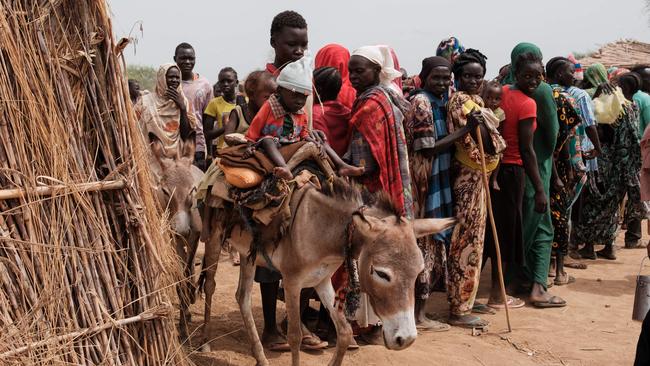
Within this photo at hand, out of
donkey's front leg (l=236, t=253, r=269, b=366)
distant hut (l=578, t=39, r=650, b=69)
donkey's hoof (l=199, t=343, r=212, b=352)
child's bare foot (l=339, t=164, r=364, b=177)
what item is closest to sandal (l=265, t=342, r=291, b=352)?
donkey's front leg (l=236, t=253, r=269, b=366)

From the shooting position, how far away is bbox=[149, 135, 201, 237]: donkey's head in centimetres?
584

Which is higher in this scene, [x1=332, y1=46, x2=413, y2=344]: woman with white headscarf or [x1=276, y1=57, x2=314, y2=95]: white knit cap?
[x1=276, y1=57, x2=314, y2=95]: white knit cap

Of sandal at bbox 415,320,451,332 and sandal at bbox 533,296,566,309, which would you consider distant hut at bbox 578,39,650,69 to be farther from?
sandal at bbox 415,320,451,332

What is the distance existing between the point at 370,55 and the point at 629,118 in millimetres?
5338

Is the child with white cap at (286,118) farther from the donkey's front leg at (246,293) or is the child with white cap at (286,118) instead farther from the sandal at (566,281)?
the sandal at (566,281)

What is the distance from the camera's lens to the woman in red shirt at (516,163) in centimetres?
678

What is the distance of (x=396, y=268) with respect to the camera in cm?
412

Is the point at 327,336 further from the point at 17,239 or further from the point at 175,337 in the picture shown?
the point at 17,239

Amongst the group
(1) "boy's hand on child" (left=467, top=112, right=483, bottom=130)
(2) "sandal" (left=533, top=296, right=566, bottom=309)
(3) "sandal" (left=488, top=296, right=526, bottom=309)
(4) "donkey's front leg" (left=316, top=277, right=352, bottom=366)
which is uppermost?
(1) "boy's hand on child" (left=467, top=112, right=483, bottom=130)

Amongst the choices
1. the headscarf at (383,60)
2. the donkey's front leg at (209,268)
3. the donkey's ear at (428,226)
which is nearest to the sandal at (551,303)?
the headscarf at (383,60)

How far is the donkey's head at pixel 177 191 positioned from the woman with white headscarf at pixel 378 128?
1412mm

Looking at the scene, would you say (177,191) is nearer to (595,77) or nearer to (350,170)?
(350,170)

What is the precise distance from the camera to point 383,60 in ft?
18.6

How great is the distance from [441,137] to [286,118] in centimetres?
181
